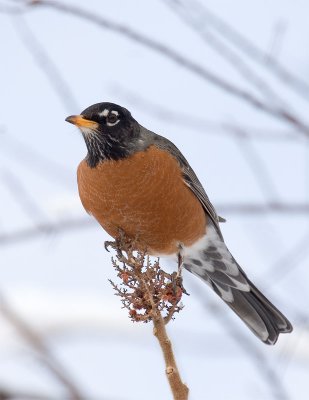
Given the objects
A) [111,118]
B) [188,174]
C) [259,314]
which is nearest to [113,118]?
[111,118]

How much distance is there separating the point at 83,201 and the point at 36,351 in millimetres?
2680

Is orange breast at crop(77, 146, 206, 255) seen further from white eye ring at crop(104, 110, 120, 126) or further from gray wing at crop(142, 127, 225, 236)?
white eye ring at crop(104, 110, 120, 126)

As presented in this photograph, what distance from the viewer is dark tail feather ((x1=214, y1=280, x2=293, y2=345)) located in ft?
14.8

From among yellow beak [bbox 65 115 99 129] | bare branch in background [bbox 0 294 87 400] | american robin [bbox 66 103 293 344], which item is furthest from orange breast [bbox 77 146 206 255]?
bare branch in background [bbox 0 294 87 400]

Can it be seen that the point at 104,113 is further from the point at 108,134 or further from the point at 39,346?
the point at 39,346

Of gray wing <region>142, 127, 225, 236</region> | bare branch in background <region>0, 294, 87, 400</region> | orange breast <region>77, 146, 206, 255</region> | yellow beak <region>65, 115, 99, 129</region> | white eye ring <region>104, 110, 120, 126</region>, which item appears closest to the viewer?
bare branch in background <region>0, 294, 87, 400</region>

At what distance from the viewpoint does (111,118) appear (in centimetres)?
431

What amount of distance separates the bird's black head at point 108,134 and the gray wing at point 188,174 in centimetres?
20

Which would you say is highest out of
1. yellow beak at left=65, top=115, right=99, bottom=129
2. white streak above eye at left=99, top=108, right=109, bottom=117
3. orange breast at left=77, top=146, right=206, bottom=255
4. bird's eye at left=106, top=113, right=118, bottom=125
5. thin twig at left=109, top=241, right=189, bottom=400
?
bird's eye at left=106, top=113, right=118, bottom=125

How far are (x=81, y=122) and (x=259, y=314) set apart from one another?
1.77m

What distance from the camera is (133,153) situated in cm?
424

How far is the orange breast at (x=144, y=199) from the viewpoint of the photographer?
3891mm

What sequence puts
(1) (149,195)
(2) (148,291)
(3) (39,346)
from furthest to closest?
(1) (149,195) → (2) (148,291) → (3) (39,346)

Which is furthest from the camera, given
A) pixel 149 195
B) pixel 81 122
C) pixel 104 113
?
Result: pixel 104 113
